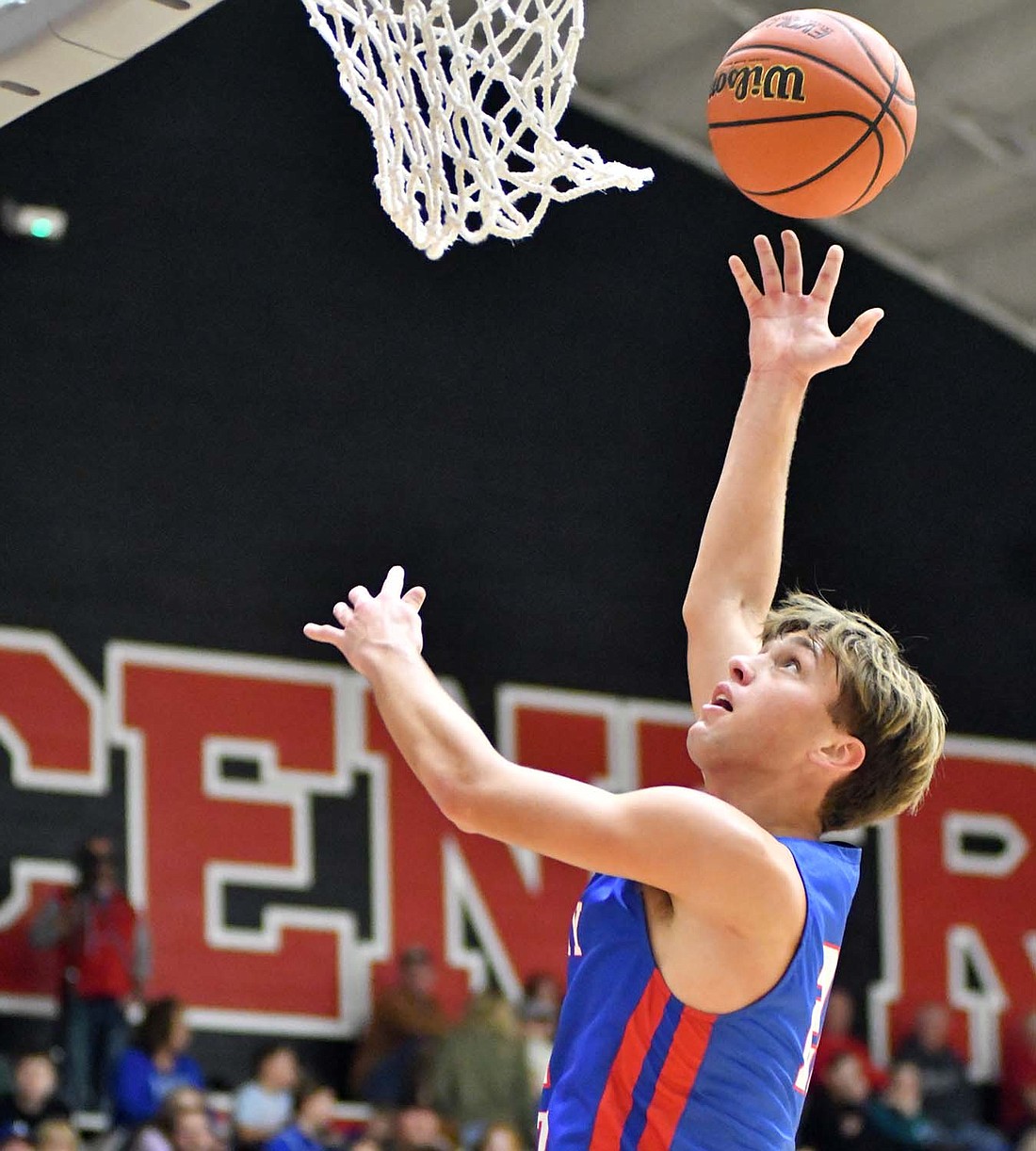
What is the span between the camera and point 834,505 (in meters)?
14.4

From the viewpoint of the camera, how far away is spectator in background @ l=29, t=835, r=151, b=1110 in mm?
10734

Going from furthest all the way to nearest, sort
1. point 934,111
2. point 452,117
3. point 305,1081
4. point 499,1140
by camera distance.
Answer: point 934,111, point 305,1081, point 499,1140, point 452,117

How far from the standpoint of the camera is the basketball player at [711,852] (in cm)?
280

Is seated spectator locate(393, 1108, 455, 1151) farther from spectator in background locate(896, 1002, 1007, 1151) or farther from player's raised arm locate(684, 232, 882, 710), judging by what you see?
player's raised arm locate(684, 232, 882, 710)

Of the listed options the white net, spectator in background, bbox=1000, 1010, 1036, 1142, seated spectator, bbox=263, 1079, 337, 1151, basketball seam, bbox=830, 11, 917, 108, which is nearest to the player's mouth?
the white net

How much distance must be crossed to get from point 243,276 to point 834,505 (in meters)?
4.31

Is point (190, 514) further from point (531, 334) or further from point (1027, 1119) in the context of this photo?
point (1027, 1119)

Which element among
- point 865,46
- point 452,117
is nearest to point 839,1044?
point 865,46

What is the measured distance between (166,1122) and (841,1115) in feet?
12.7

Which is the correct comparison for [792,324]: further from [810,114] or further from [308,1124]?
[308,1124]

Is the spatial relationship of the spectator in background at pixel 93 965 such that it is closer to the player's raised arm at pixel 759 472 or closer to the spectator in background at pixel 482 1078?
the spectator in background at pixel 482 1078

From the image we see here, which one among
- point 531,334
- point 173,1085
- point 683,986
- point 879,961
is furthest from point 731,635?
point 879,961

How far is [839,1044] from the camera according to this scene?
12.8 meters

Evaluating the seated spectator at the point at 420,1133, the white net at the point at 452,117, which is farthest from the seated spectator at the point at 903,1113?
the white net at the point at 452,117
